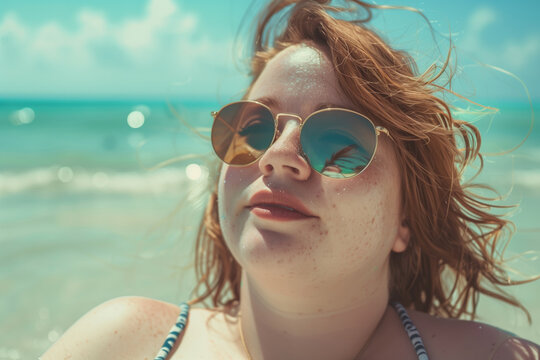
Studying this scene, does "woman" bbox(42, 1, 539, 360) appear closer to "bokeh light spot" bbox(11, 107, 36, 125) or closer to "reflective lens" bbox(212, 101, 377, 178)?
"reflective lens" bbox(212, 101, 377, 178)

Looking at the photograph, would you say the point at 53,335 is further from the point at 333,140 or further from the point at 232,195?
the point at 333,140

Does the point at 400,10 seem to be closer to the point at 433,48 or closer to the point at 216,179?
the point at 433,48

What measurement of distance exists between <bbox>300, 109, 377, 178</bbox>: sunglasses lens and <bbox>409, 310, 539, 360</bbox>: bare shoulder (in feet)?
2.44

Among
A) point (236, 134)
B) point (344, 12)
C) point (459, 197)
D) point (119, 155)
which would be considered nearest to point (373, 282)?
point (459, 197)

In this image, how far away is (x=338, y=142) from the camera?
1.81 meters

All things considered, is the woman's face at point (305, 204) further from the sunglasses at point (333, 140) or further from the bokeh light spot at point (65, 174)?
the bokeh light spot at point (65, 174)

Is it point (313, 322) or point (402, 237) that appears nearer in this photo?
point (313, 322)

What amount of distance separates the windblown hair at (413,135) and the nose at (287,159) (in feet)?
0.97

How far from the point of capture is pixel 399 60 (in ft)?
6.84

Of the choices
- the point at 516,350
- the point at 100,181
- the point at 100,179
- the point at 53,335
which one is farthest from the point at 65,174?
the point at 516,350

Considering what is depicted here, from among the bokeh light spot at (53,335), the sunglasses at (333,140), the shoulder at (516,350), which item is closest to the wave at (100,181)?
the bokeh light spot at (53,335)

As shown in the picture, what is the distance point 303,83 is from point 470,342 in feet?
3.77

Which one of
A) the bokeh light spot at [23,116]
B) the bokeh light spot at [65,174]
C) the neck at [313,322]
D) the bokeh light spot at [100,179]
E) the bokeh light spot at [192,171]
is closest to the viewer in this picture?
the neck at [313,322]

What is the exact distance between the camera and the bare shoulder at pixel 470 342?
1794mm
